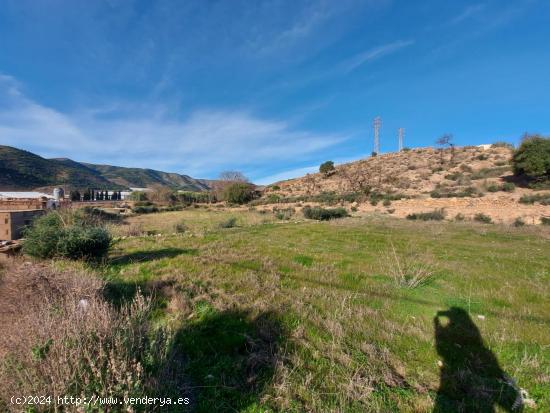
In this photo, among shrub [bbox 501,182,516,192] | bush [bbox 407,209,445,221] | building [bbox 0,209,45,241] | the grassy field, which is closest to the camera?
the grassy field

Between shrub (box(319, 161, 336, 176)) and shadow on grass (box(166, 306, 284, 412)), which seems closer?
shadow on grass (box(166, 306, 284, 412))

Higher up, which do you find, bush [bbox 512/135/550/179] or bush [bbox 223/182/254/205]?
bush [bbox 512/135/550/179]

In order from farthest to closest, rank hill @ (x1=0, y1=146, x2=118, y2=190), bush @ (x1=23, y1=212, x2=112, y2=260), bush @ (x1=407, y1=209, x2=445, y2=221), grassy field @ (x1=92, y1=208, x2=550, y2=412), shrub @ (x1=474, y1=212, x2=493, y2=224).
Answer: hill @ (x1=0, y1=146, x2=118, y2=190) → bush @ (x1=407, y1=209, x2=445, y2=221) → shrub @ (x1=474, y1=212, x2=493, y2=224) → bush @ (x1=23, y1=212, x2=112, y2=260) → grassy field @ (x1=92, y1=208, x2=550, y2=412)

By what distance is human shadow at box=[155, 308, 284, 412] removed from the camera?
8.45 ft

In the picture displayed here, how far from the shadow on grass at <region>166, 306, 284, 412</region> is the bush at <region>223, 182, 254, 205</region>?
45802mm

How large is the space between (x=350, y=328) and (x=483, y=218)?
20747 millimetres

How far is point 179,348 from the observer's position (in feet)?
10.8

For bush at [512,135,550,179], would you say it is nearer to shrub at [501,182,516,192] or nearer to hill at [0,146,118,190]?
shrub at [501,182,516,192]

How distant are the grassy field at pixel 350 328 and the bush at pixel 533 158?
2708cm

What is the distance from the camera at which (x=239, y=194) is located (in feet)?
164

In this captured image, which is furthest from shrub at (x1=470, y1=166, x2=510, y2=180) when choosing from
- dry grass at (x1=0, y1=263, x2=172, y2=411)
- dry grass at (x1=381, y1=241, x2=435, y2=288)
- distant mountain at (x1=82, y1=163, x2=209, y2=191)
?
distant mountain at (x1=82, y1=163, x2=209, y2=191)

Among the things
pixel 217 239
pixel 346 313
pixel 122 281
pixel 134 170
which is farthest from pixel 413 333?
pixel 134 170

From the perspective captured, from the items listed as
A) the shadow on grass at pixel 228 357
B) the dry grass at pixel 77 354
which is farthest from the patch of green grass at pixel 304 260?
the dry grass at pixel 77 354

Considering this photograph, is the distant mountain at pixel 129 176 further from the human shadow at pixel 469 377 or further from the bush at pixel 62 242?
the human shadow at pixel 469 377
